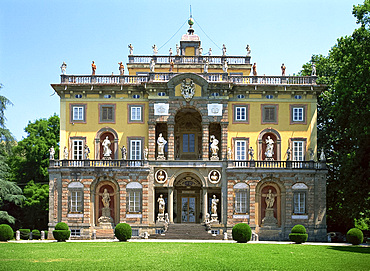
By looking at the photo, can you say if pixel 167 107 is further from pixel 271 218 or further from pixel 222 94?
pixel 271 218

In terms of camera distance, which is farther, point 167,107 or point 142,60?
point 142,60

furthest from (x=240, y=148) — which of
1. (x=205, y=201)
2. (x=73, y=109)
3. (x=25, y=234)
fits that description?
(x=25, y=234)

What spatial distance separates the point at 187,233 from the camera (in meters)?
47.2

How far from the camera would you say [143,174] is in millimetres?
49938

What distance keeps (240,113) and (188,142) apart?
18.6ft

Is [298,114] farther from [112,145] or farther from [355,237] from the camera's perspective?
[112,145]

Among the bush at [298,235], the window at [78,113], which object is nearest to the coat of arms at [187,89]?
the window at [78,113]

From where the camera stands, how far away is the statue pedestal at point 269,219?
49.9 m

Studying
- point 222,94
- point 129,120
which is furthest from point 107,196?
point 222,94

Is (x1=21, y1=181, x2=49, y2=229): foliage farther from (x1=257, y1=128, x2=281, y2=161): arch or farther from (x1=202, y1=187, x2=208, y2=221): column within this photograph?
(x1=257, y1=128, x2=281, y2=161): arch

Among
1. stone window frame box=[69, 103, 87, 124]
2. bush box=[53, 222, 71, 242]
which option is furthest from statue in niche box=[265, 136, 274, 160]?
bush box=[53, 222, 71, 242]

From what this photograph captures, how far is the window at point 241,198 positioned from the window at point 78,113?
14771 millimetres

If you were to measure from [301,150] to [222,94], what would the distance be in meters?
8.55

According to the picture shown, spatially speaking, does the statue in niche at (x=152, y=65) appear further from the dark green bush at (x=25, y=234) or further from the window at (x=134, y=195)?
the dark green bush at (x=25, y=234)
